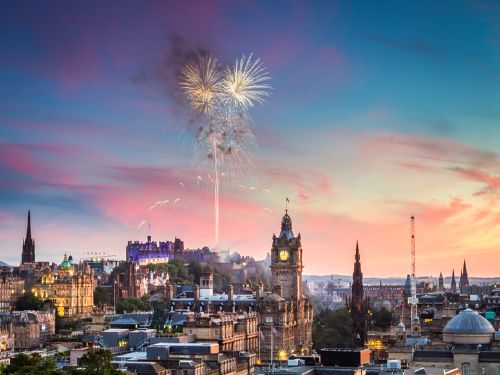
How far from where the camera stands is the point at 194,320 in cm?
15950

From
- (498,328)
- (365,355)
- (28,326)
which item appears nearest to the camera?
(365,355)

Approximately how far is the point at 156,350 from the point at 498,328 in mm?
66751

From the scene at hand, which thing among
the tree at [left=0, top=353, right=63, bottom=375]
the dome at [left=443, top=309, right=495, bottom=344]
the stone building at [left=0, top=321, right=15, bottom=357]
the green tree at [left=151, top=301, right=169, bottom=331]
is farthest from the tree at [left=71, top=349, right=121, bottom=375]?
the stone building at [left=0, top=321, right=15, bottom=357]

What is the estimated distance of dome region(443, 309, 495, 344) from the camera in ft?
469

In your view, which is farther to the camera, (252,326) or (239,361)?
(252,326)

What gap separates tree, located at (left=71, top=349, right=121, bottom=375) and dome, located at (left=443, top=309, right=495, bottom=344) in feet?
197

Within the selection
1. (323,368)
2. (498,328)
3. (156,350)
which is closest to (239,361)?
(156,350)

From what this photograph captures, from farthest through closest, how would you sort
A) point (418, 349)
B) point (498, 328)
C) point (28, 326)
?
point (28, 326) → point (498, 328) → point (418, 349)

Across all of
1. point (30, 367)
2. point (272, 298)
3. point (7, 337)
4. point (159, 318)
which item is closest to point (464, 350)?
point (30, 367)

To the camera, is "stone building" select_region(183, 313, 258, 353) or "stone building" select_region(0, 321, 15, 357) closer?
"stone building" select_region(183, 313, 258, 353)

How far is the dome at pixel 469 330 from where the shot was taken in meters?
143

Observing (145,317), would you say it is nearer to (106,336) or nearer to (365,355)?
(106,336)

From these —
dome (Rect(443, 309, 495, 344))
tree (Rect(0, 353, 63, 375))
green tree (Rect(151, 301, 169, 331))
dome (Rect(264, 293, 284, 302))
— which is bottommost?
tree (Rect(0, 353, 63, 375))

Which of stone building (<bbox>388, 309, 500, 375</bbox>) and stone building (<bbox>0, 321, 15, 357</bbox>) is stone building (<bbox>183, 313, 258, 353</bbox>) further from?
stone building (<bbox>0, 321, 15, 357</bbox>)
